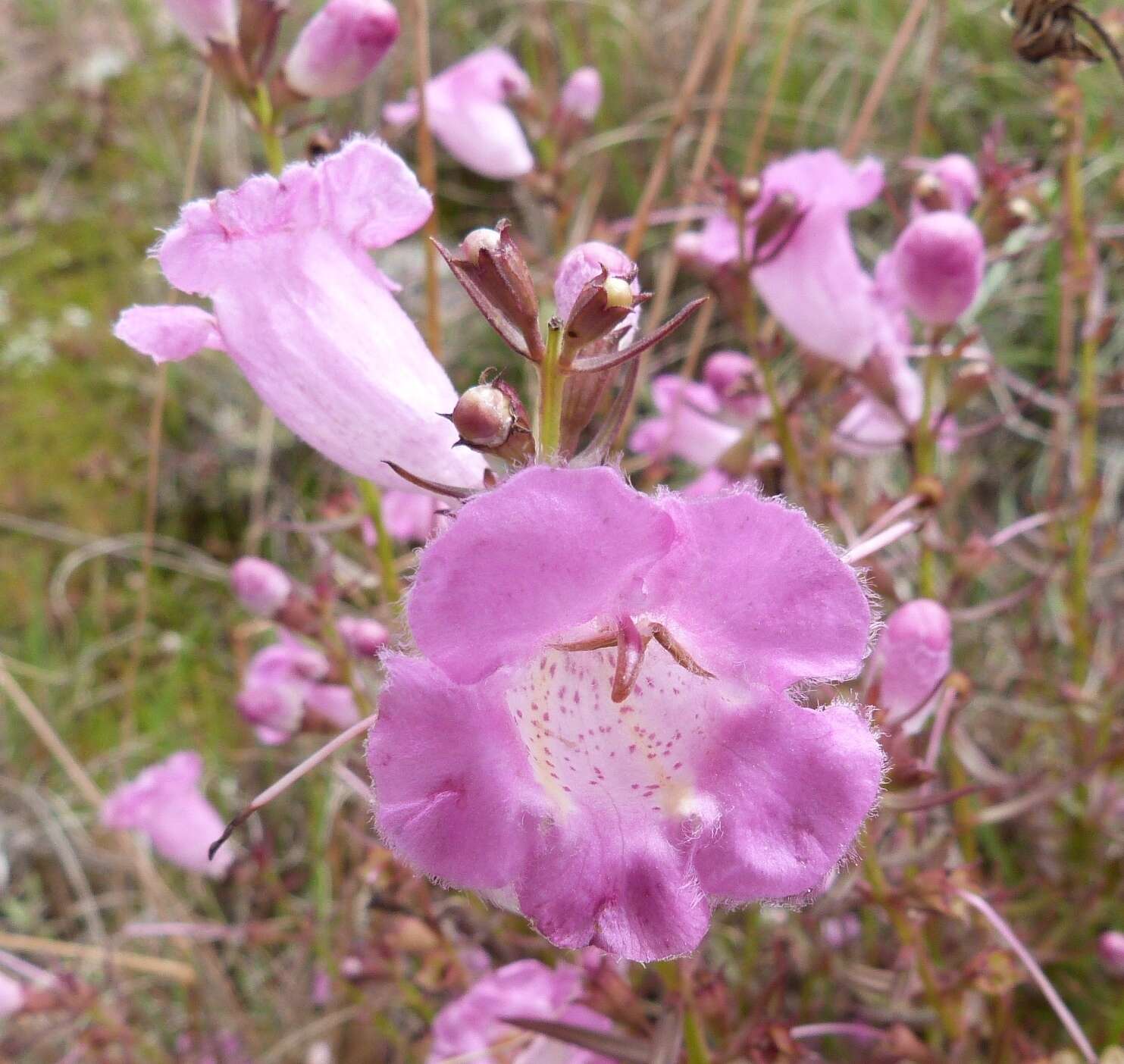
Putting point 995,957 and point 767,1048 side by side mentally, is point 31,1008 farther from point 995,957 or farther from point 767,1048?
point 995,957

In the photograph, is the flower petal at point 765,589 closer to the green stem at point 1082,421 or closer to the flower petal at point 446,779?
the flower petal at point 446,779

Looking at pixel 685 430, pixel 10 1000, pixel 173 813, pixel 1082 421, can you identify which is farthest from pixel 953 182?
pixel 10 1000

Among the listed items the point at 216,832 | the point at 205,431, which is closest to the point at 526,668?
the point at 216,832

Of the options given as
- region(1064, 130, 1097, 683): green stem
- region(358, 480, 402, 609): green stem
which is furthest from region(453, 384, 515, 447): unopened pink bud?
region(1064, 130, 1097, 683): green stem

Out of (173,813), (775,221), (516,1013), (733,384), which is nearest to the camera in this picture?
(516,1013)

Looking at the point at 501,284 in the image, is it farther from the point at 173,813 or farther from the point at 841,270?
the point at 173,813

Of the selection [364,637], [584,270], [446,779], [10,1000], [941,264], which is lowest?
[10,1000]

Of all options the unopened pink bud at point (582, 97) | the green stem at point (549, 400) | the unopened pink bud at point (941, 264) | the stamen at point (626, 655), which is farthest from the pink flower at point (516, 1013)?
the unopened pink bud at point (582, 97)
